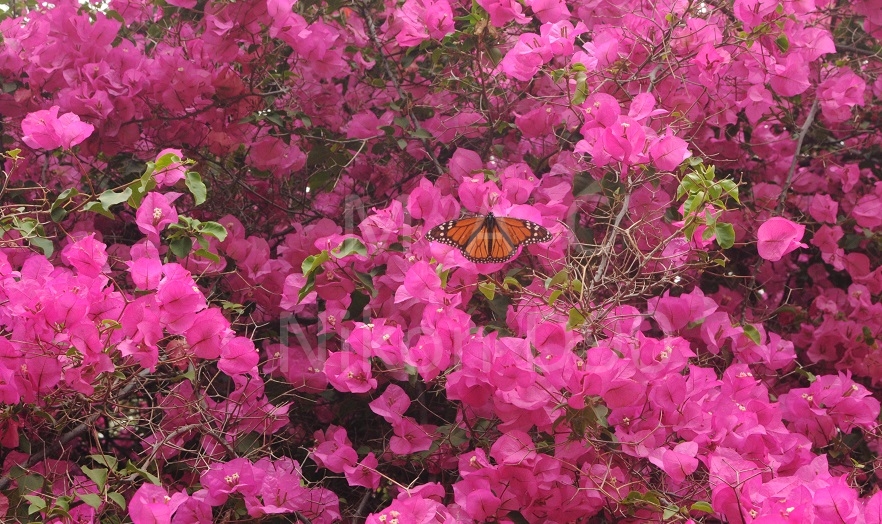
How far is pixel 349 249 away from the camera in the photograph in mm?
1634

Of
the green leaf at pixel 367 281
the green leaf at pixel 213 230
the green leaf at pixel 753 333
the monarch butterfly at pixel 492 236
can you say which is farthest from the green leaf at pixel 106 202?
the green leaf at pixel 753 333

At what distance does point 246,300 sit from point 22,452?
2.06ft

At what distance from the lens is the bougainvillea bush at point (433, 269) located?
56.9 inches

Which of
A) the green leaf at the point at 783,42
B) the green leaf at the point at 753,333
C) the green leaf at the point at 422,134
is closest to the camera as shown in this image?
the green leaf at the point at 753,333

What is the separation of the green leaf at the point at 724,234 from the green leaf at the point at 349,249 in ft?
2.13

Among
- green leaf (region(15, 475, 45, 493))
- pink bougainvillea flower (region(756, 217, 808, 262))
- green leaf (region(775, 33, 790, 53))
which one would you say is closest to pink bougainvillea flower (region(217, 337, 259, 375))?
green leaf (region(15, 475, 45, 493))

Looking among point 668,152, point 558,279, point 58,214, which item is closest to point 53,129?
point 58,214

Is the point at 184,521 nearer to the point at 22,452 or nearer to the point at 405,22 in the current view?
the point at 22,452

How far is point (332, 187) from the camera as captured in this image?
7.12ft

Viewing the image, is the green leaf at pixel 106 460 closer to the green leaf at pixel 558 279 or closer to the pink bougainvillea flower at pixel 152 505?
the pink bougainvillea flower at pixel 152 505

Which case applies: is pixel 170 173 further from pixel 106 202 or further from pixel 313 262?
pixel 313 262

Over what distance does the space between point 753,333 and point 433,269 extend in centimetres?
72

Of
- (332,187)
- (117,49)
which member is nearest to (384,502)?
(332,187)

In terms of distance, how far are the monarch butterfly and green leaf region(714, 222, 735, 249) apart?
303 mm
